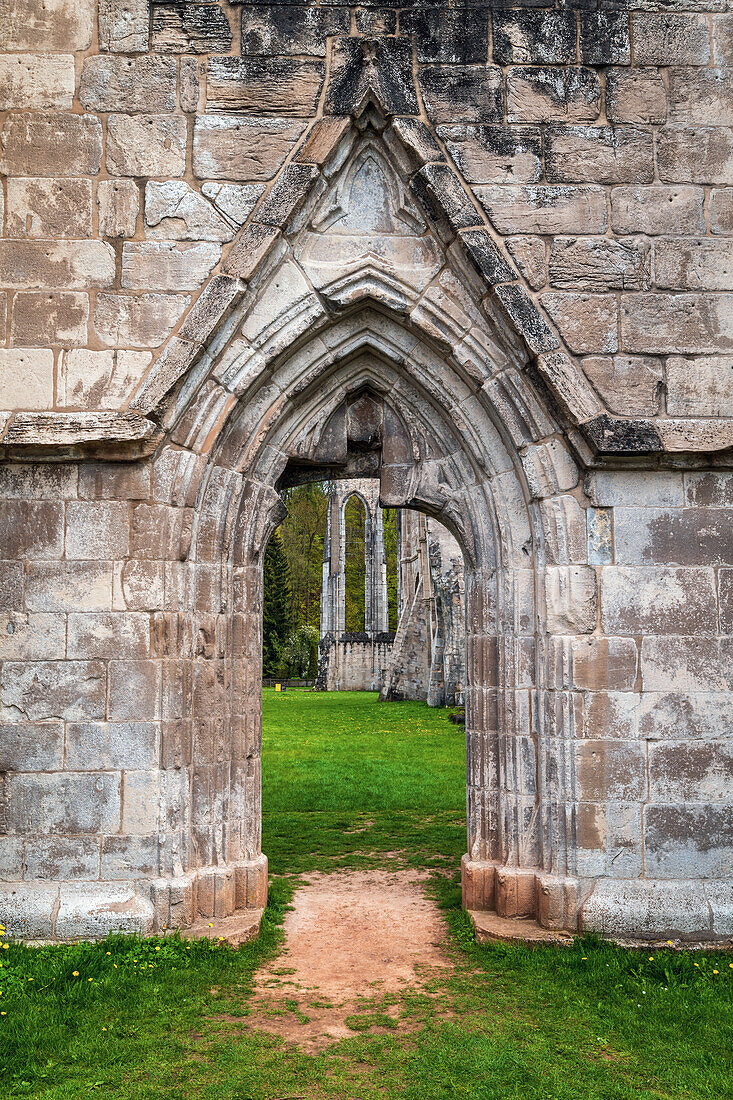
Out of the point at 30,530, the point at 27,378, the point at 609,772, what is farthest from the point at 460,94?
the point at 609,772

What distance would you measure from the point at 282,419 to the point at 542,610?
198cm

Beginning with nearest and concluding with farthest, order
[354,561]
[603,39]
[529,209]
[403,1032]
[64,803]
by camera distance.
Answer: [403,1032]
[64,803]
[529,209]
[603,39]
[354,561]

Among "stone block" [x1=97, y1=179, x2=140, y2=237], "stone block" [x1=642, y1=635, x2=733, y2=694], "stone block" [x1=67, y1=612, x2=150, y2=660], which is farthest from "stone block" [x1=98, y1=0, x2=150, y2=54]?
"stone block" [x1=642, y1=635, x2=733, y2=694]

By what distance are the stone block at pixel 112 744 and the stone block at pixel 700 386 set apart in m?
3.58

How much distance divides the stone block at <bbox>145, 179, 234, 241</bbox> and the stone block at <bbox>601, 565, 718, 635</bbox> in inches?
120

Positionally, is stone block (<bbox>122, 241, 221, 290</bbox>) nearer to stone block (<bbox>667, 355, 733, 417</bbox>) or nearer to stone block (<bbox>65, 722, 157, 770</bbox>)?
stone block (<bbox>65, 722, 157, 770</bbox>)

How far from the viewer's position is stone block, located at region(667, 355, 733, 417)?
16.5ft

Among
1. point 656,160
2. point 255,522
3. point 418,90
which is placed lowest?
point 255,522

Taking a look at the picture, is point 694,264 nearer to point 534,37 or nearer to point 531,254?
point 531,254

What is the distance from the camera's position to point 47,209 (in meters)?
5.04

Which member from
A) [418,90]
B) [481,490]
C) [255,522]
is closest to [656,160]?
[418,90]

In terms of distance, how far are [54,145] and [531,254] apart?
289 centimetres

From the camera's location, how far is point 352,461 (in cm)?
575

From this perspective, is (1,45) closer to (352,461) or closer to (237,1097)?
(352,461)
